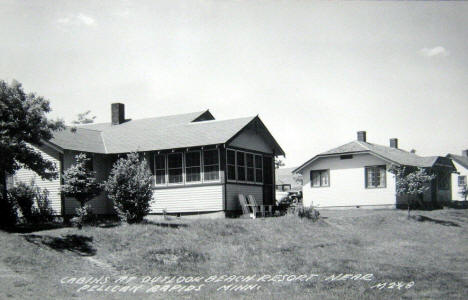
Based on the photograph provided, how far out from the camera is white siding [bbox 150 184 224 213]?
83.9 feet

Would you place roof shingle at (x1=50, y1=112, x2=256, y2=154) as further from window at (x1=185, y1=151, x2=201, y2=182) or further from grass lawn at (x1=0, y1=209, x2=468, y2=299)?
grass lawn at (x1=0, y1=209, x2=468, y2=299)

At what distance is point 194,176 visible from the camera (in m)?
26.2

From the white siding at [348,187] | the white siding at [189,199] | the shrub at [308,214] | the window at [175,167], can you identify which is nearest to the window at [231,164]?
the white siding at [189,199]

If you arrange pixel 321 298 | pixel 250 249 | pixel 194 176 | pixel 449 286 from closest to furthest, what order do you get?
pixel 321 298 → pixel 449 286 → pixel 250 249 → pixel 194 176

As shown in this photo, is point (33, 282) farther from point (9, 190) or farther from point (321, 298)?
point (9, 190)

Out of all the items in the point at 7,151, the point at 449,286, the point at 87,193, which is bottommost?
the point at 449,286

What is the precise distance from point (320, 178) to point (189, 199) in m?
12.6

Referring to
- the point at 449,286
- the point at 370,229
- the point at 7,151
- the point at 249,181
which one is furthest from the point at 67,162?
the point at 449,286

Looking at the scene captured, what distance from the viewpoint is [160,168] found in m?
27.1

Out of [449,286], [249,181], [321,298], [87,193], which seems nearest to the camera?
[321,298]

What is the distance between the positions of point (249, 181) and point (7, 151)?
13.0 meters

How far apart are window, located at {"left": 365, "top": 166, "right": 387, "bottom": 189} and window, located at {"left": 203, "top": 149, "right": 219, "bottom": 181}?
12.3 metres

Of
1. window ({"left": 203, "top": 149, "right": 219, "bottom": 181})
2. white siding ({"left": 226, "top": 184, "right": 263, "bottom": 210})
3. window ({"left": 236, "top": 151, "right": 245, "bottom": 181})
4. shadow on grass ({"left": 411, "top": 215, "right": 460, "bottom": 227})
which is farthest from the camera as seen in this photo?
shadow on grass ({"left": 411, "top": 215, "right": 460, "bottom": 227})

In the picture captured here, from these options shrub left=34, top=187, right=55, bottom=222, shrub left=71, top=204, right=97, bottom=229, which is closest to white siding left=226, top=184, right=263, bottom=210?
shrub left=71, top=204, right=97, bottom=229
